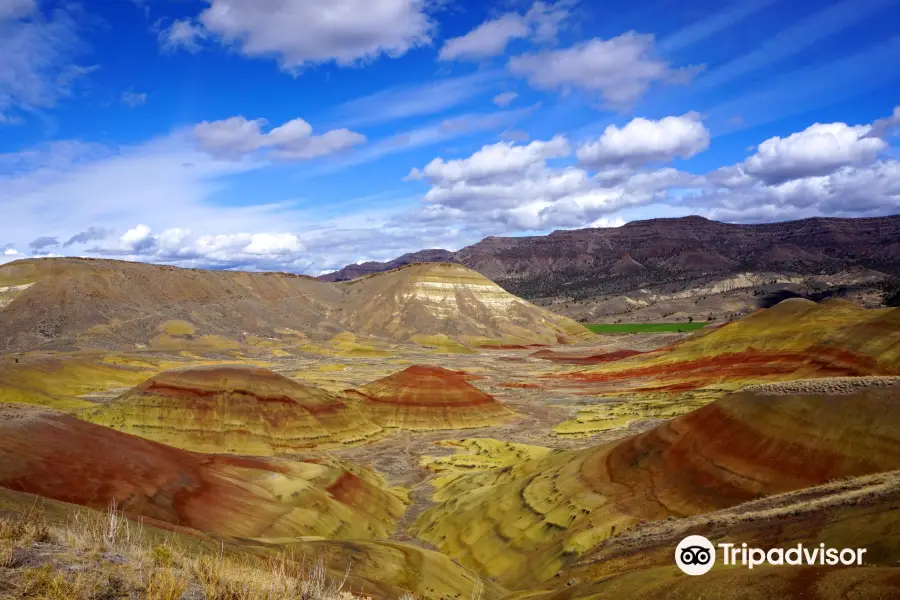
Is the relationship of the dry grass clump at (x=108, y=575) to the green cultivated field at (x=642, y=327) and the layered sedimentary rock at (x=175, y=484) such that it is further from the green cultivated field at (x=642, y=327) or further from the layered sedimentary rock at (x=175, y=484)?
the green cultivated field at (x=642, y=327)

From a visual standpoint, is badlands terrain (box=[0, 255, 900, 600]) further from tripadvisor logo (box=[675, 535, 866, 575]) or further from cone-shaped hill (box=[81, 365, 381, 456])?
tripadvisor logo (box=[675, 535, 866, 575])

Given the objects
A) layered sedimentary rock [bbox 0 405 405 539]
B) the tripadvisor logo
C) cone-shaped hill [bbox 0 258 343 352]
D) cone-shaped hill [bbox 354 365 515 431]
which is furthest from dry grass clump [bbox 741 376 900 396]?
cone-shaped hill [bbox 0 258 343 352]

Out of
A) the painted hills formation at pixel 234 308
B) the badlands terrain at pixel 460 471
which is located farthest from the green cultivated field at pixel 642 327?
the badlands terrain at pixel 460 471

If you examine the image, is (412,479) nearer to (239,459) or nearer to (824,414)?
(239,459)

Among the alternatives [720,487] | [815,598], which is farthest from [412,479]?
[815,598]

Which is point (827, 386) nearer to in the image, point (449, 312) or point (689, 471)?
point (689, 471)

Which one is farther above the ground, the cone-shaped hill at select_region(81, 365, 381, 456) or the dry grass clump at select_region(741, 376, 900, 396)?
the dry grass clump at select_region(741, 376, 900, 396)
